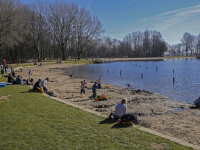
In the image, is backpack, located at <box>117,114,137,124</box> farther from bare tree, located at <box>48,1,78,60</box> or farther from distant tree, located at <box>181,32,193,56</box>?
distant tree, located at <box>181,32,193,56</box>

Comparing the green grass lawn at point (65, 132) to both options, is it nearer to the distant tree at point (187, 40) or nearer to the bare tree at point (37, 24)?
the bare tree at point (37, 24)

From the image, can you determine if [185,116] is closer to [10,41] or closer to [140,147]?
[140,147]

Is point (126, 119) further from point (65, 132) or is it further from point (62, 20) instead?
point (62, 20)

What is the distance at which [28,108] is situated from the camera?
33.3 ft

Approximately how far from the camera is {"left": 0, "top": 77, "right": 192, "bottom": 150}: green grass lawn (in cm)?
602

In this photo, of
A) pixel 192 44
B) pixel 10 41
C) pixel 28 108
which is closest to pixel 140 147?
pixel 28 108

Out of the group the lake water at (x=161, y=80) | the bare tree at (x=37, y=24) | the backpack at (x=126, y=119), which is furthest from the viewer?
the bare tree at (x=37, y=24)

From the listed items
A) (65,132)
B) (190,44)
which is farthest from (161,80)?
(190,44)

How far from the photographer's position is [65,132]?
7.03m

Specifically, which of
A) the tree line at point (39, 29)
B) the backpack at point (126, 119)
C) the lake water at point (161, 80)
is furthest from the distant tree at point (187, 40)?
the backpack at point (126, 119)

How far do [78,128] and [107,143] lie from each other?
1723mm

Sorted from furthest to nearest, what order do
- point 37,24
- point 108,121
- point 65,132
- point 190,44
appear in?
point 190,44 → point 37,24 → point 108,121 → point 65,132

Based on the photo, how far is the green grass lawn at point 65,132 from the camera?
602 cm

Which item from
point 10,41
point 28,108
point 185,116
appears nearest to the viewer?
point 28,108
